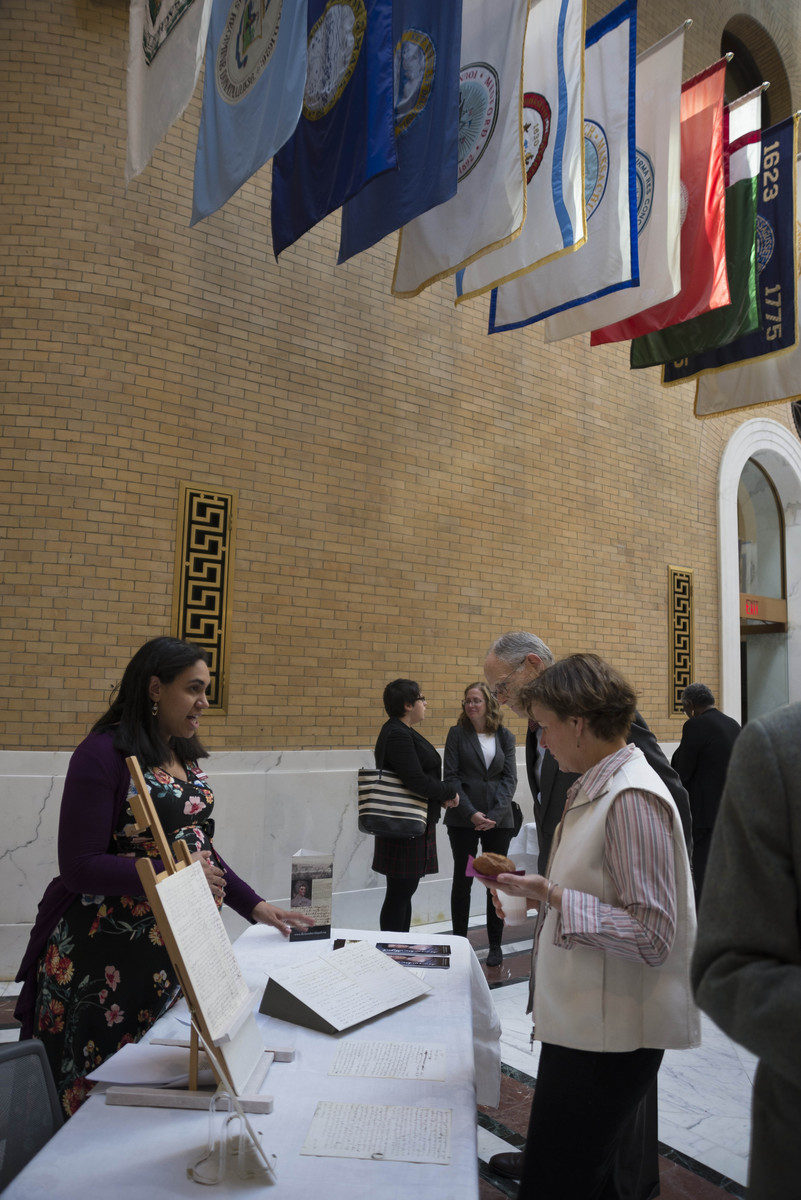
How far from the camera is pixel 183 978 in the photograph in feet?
4.93

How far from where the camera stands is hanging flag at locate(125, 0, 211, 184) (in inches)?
173

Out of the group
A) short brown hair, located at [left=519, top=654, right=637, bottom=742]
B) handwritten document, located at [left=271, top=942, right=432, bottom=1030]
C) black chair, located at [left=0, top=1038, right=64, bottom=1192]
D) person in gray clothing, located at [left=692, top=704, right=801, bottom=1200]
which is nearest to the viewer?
person in gray clothing, located at [left=692, top=704, right=801, bottom=1200]

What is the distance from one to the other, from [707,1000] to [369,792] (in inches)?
166

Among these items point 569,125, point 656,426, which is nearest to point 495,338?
point 656,426

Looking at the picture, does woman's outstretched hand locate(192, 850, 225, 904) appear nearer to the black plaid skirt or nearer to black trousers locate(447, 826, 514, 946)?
the black plaid skirt

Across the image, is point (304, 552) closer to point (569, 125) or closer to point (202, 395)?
point (202, 395)

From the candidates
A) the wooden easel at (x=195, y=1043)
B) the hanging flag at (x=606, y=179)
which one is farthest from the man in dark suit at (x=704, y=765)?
the wooden easel at (x=195, y=1043)

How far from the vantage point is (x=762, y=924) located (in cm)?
107

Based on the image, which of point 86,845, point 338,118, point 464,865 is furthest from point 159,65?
point 464,865

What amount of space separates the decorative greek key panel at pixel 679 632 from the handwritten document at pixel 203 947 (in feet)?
29.1

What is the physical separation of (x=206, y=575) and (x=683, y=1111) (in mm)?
4430

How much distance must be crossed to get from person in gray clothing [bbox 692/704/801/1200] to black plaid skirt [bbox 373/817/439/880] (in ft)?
13.6

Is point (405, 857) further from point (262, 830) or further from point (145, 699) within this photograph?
point (145, 699)

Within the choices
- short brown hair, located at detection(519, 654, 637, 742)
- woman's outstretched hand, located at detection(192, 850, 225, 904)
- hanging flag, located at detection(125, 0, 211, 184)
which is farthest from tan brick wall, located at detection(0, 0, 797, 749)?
short brown hair, located at detection(519, 654, 637, 742)
